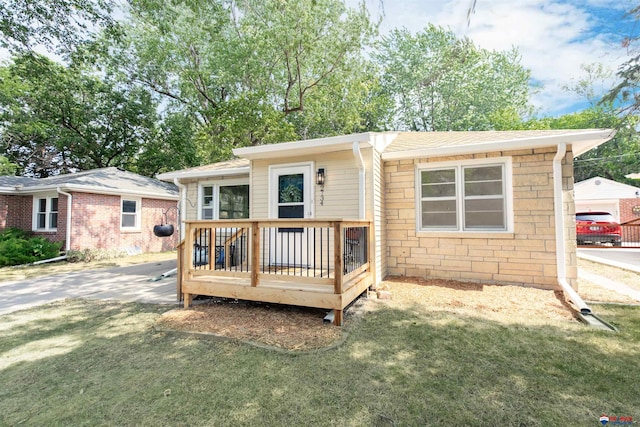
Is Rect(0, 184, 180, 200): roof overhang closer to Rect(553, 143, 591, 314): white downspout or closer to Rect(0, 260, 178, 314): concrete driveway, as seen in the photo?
Rect(0, 260, 178, 314): concrete driveway

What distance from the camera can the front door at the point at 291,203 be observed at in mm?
6172

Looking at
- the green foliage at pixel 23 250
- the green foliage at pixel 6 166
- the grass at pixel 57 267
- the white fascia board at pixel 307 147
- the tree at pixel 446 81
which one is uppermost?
the tree at pixel 446 81

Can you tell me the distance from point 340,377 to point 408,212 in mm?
4396

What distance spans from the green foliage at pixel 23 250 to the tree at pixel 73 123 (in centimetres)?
922

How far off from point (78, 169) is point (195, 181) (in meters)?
17.1

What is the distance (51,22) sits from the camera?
7.82 meters

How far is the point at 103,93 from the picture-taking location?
17.1 m

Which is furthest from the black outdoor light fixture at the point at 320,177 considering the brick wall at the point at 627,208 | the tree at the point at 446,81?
the brick wall at the point at 627,208

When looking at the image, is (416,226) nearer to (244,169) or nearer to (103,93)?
(244,169)

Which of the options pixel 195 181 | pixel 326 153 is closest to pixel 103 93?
pixel 195 181

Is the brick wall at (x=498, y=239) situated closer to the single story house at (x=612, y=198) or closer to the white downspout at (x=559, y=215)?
the white downspout at (x=559, y=215)

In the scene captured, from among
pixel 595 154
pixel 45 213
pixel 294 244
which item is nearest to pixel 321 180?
pixel 294 244

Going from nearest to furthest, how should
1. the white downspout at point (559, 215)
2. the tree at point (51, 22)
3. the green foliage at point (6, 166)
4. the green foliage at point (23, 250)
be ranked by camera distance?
the white downspout at point (559, 215) < the tree at point (51, 22) < the green foliage at point (23, 250) < the green foliage at point (6, 166)

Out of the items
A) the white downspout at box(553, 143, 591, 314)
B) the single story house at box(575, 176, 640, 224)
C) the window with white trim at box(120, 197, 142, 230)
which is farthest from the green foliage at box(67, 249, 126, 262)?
the single story house at box(575, 176, 640, 224)
